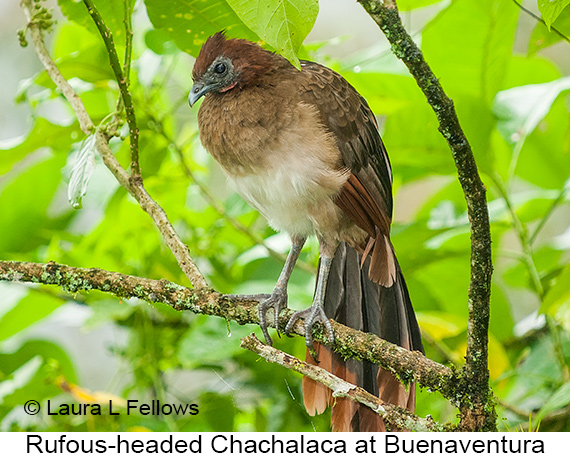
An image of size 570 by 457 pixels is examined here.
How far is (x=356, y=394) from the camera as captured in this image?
1.24 metres

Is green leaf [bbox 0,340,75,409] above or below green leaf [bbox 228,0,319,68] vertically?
below

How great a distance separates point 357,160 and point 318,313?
0.43 m

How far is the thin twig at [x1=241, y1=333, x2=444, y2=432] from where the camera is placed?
120 cm

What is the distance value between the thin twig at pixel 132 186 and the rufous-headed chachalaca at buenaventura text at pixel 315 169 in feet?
0.70

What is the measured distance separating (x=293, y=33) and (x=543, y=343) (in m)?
1.57

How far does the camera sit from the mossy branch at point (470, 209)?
40.1 inches

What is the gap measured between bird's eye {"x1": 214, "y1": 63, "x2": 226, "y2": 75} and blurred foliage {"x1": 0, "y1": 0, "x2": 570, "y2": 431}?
3.2 inches

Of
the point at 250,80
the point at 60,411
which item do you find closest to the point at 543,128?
the point at 250,80

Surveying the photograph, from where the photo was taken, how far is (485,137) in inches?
75.1

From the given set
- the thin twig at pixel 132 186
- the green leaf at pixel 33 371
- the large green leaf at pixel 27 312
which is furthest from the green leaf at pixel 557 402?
the large green leaf at pixel 27 312

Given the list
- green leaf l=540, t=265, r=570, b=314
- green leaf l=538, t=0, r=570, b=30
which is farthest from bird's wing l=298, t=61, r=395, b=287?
green leaf l=538, t=0, r=570, b=30

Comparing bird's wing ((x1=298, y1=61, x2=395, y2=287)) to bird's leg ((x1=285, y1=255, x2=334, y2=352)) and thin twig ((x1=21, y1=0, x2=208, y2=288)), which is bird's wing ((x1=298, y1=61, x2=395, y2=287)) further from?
thin twig ((x1=21, y1=0, x2=208, y2=288))

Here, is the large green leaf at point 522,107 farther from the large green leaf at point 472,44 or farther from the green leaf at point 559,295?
the green leaf at point 559,295

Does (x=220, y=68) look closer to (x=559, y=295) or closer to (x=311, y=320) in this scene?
(x=311, y=320)
